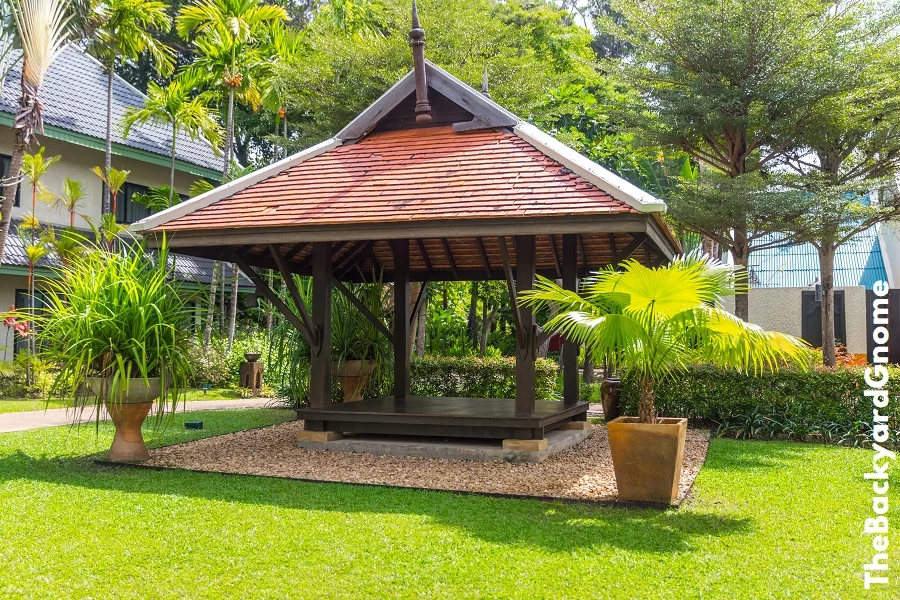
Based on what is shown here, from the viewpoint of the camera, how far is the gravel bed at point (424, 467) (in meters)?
7.33

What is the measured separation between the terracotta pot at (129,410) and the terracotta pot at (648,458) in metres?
4.66

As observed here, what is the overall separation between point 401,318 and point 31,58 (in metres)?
7.76

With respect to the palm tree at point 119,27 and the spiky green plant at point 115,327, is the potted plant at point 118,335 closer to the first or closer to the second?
the spiky green plant at point 115,327

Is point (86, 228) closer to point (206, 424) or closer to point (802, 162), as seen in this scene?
point (206, 424)

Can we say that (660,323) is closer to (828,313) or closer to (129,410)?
(129,410)

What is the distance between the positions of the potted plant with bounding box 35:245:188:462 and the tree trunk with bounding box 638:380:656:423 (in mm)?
4490

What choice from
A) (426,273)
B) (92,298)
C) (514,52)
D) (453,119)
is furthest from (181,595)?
(514,52)

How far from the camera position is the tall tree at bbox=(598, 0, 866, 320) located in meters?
13.7

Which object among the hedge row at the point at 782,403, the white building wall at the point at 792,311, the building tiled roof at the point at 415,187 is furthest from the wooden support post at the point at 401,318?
the white building wall at the point at 792,311

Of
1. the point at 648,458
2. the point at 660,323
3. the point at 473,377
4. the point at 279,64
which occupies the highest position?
the point at 279,64

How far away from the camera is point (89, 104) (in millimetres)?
20188

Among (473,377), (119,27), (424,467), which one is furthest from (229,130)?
(424,467)

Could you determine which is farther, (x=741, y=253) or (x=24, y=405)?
(x=741, y=253)

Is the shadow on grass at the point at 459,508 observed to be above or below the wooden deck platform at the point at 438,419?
below
